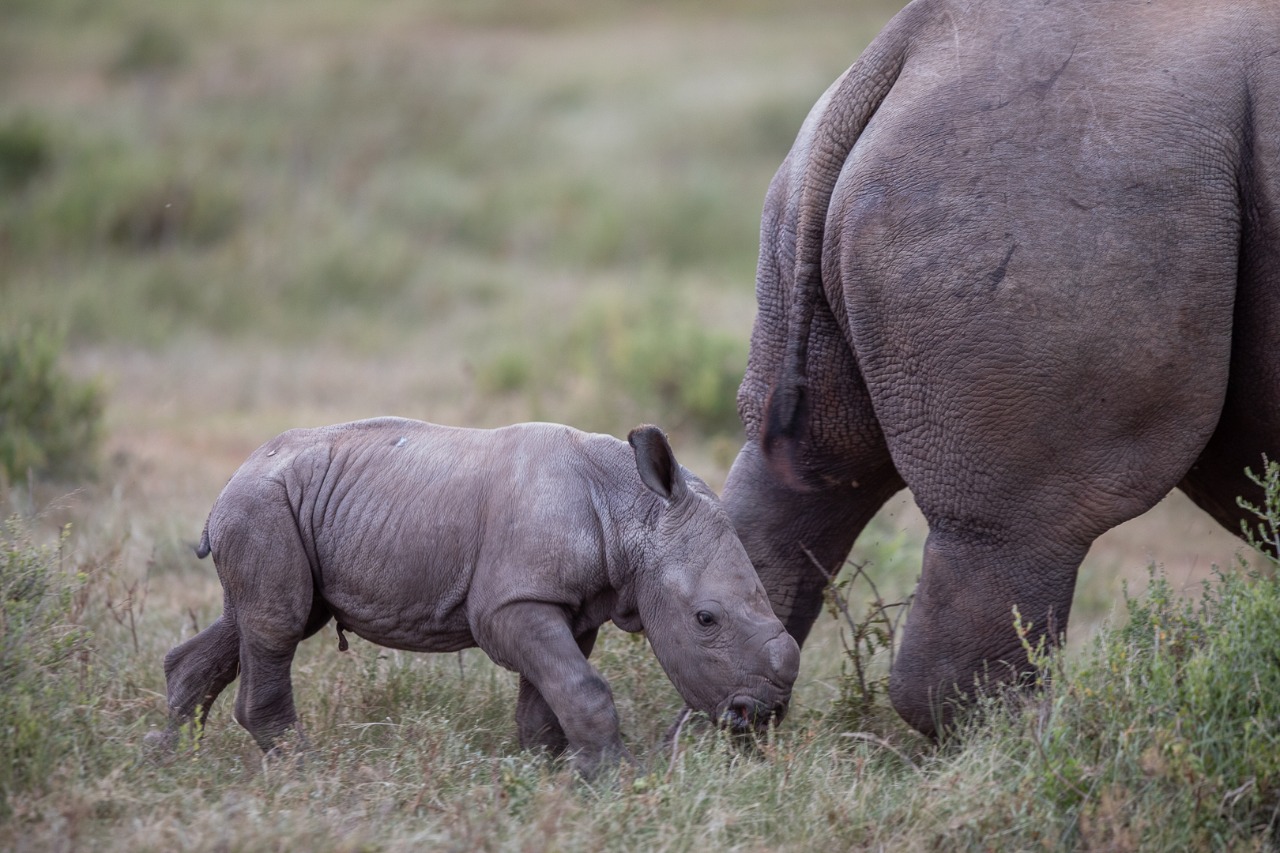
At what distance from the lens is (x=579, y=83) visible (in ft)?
74.8

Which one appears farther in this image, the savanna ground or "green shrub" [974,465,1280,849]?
the savanna ground

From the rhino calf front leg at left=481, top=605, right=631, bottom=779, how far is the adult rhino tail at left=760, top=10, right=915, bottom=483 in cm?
95

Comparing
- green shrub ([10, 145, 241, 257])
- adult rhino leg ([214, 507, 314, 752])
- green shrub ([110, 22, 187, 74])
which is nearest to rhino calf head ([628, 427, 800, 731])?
adult rhino leg ([214, 507, 314, 752])

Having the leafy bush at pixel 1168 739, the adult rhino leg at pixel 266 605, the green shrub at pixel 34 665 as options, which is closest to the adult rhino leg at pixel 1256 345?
the leafy bush at pixel 1168 739

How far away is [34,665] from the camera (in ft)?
11.6

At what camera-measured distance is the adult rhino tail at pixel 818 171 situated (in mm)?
3822

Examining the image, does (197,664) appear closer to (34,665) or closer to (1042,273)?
(34,665)

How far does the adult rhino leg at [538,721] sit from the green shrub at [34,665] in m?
1.17

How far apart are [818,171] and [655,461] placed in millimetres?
954

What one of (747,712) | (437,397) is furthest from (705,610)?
(437,397)

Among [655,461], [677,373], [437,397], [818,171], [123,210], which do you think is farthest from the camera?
[123,210]

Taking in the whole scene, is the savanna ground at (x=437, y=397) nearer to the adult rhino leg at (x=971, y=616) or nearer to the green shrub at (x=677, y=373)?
the green shrub at (x=677, y=373)

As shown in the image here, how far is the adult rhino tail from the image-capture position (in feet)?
12.5

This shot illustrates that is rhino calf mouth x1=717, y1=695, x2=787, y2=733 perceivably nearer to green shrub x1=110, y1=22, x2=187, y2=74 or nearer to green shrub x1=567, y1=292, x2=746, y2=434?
green shrub x1=567, y1=292, x2=746, y2=434
